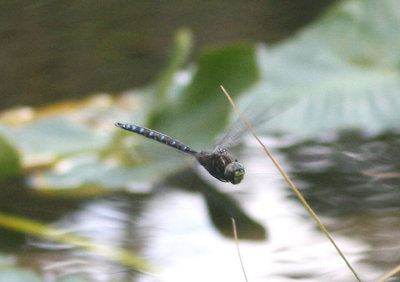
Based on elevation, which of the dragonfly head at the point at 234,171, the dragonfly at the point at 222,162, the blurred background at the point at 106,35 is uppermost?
the blurred background at the point at 106,35

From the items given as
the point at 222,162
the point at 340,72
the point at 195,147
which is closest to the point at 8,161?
the point at 195,147

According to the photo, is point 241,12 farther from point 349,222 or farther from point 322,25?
point 349,222

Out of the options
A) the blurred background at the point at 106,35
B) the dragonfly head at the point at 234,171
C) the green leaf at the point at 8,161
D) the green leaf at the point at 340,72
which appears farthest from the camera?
the blurred background at the point at 106,35

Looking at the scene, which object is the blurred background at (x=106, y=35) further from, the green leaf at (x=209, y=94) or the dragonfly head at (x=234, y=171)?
the dragonfly head at (x=234, y=171)

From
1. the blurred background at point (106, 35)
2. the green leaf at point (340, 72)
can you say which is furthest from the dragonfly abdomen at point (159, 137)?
the blurred background at point (106, 35)

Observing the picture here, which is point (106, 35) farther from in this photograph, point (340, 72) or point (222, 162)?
Result: point (222, 162)

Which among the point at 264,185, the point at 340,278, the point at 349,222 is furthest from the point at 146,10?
the point at 340,278
